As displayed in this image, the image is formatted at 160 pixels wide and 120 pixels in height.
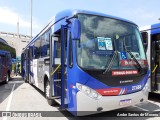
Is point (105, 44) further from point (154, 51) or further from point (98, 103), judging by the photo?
point (154, 51)

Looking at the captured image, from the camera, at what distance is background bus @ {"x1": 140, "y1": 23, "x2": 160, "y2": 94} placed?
820 centimetres

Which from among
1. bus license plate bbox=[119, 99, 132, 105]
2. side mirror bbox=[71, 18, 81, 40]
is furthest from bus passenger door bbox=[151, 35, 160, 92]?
side mirror bbox=[71, 18, 81, 40]

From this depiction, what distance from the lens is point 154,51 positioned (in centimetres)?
833

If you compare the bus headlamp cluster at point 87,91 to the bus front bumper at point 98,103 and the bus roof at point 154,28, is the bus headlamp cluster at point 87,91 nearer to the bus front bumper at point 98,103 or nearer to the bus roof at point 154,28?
the bus front bumper at point 98,103

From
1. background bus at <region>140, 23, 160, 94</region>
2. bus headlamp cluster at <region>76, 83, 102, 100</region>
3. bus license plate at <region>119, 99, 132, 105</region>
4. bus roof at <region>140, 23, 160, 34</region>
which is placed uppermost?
bus roof at <region>140, 23, 160, 34</region>

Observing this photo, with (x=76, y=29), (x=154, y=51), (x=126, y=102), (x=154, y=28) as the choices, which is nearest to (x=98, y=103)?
(x=126, y=102)

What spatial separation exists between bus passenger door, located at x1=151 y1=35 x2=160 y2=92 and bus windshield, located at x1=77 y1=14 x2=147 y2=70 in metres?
2.23

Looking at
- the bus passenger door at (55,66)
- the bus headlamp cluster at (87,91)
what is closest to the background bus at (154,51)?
the bus passenger door at (55,66)

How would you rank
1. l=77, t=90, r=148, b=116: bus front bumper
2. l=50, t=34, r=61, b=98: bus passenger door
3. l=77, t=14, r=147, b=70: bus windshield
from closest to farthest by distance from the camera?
l=77, t=90, r=148, b=116: bus front bumper → l=77, t=14, r=147, b=70: bus windshield → l=50, t=34, r=61, b=98: bus passenger door

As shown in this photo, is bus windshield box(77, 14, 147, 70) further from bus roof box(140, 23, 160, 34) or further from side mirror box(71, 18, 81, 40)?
bus roof box(140, 23, 160, 34)

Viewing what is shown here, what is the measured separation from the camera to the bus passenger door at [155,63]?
26.9 feet

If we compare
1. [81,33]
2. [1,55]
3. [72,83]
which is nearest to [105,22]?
[81,33]

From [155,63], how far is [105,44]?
140 inches

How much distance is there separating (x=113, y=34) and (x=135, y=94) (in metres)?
1.72
